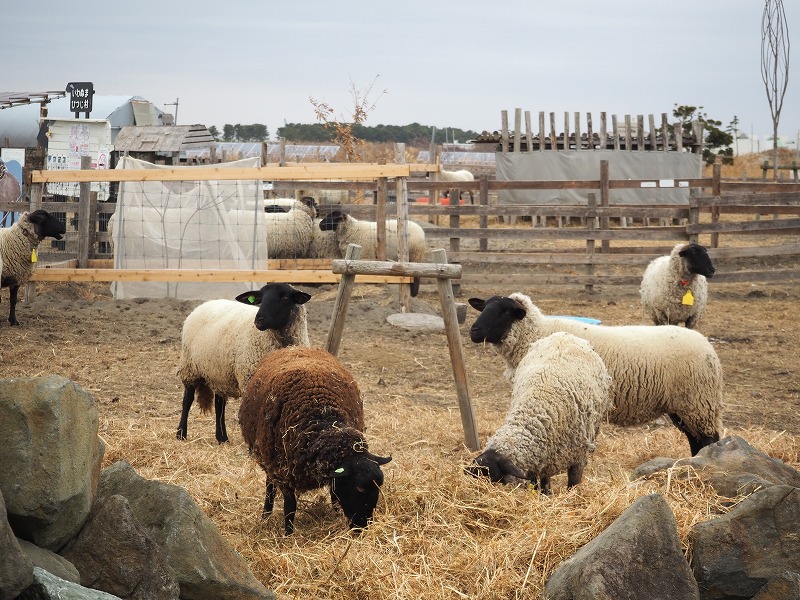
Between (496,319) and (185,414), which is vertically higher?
(496,319)

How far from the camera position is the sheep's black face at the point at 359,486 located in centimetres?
478

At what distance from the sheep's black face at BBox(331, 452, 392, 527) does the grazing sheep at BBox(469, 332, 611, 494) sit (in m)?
0.76

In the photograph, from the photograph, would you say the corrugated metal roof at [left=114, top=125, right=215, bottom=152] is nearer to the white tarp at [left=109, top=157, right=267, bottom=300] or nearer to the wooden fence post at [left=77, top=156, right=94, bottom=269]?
the wooden fence post at [left=77, top=156, right=94, bottom=269]

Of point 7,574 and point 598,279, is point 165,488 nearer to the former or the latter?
point 7,574

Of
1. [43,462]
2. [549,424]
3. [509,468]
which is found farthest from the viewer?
[549,424]

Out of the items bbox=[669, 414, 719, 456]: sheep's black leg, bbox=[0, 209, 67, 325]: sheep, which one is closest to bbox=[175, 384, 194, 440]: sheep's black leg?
bbox=[669, 414, 719, 456]: sheep's black leg

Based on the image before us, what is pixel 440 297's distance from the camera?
7.09 metres

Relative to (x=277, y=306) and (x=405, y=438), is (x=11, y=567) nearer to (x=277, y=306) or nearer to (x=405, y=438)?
(x=277, y=306)

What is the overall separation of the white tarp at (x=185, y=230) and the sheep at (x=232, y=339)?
18.9 feet

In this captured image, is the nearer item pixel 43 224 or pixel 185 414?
pixel 185 414

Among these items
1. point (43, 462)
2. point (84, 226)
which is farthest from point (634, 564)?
point (84, 226)

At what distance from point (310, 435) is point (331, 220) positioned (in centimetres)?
1172

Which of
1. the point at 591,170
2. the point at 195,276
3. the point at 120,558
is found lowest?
the point at 120,558

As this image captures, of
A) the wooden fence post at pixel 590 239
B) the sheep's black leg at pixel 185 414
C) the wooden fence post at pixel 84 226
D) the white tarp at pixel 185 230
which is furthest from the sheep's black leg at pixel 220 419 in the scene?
the wooden fence post at pixel 590 239
